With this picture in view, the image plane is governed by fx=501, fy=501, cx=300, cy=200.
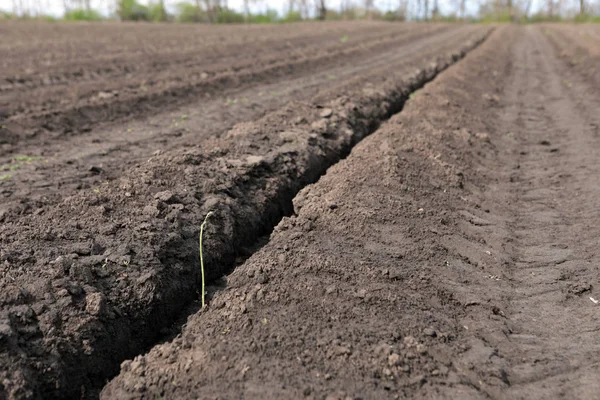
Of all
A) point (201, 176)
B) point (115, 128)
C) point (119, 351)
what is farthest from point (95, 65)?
point (119, 351)

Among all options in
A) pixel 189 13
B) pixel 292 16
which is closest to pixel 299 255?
pixel 189 13

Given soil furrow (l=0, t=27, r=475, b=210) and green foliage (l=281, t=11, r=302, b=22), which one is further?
green foliage (l=281, t=11, r=302, b=22)

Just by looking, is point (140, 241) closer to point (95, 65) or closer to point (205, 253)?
point (205, 253)

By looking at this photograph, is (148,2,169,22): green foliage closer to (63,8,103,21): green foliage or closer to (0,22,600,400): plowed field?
(63,8,103,21): green foliage

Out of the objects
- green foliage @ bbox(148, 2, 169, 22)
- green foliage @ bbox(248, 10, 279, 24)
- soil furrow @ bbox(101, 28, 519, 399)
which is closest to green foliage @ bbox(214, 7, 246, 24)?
green foliage @ bbox(248, 10, 279, 24)

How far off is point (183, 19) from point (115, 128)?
43359mm

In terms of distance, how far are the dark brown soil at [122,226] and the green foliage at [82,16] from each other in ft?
121

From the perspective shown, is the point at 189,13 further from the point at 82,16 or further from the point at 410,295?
the point at 410,295

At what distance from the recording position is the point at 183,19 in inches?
1839

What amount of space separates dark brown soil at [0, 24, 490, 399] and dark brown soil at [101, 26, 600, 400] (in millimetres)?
264

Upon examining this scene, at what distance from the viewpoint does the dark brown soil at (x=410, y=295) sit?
2.54 meters

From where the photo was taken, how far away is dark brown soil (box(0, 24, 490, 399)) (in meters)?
2.75

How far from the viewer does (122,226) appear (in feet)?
12.2

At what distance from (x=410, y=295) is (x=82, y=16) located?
43104mm
